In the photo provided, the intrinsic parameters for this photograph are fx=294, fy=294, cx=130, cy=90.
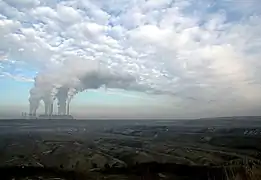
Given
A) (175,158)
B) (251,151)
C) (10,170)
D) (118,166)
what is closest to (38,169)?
(10,170)

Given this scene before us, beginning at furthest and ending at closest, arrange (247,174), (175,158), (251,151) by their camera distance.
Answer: (251,151)
(175,158)
(247,174)

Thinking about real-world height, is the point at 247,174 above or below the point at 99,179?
above

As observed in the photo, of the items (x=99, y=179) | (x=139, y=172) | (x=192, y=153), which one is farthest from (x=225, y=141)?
(x=99, y=179)

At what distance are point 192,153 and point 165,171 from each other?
11090 millimetres

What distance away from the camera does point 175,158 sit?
121ft

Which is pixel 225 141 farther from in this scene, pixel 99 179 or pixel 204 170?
pixel 99 179

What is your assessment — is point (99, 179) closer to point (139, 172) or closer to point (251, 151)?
point (139, 172)

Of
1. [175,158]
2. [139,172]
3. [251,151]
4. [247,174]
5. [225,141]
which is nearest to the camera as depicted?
[247,174]

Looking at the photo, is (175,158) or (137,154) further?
(137,154)

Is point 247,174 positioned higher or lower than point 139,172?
higher

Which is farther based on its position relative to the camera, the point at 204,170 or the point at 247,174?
the point at 204,170

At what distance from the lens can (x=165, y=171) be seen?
3036cm

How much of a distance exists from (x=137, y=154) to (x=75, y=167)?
9.99 metres

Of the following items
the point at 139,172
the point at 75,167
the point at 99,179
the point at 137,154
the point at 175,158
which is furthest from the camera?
the point at 137,154
